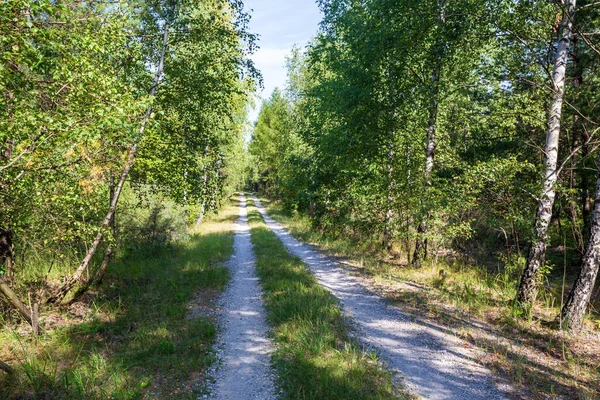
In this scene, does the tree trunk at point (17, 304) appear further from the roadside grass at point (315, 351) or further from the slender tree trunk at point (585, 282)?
the slender tree trunk at point (585, 282)

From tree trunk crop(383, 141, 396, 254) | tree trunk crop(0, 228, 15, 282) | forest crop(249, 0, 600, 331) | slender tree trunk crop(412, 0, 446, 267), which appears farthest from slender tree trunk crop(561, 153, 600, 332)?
tree trunk crop(0, 228, 15, 282)

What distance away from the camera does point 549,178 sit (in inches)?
286

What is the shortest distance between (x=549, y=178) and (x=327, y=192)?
959 centimetres

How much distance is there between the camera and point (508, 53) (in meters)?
8.38

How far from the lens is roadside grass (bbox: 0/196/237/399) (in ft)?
15.8

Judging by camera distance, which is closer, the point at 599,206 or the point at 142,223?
the point at 599,206

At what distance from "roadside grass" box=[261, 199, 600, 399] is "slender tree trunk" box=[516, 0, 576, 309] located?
0.44 m

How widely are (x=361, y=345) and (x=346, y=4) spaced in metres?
12.4

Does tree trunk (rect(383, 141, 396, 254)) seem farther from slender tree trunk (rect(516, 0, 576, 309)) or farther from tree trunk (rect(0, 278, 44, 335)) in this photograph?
tree trunk (rect(0, 278, 44, 335))

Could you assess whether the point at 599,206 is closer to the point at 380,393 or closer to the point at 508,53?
the point at 508,53

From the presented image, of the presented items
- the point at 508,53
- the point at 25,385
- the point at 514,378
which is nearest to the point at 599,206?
the point at 514,378

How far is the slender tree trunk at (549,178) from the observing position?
712 cm

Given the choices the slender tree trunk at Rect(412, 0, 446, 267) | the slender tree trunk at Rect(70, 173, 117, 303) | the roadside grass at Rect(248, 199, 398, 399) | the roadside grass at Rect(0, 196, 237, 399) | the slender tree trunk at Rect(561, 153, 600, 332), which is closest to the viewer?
the roadside grass at Rect(248, 199, 398, 399)

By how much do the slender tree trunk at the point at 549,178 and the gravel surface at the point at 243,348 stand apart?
20.2 feet
